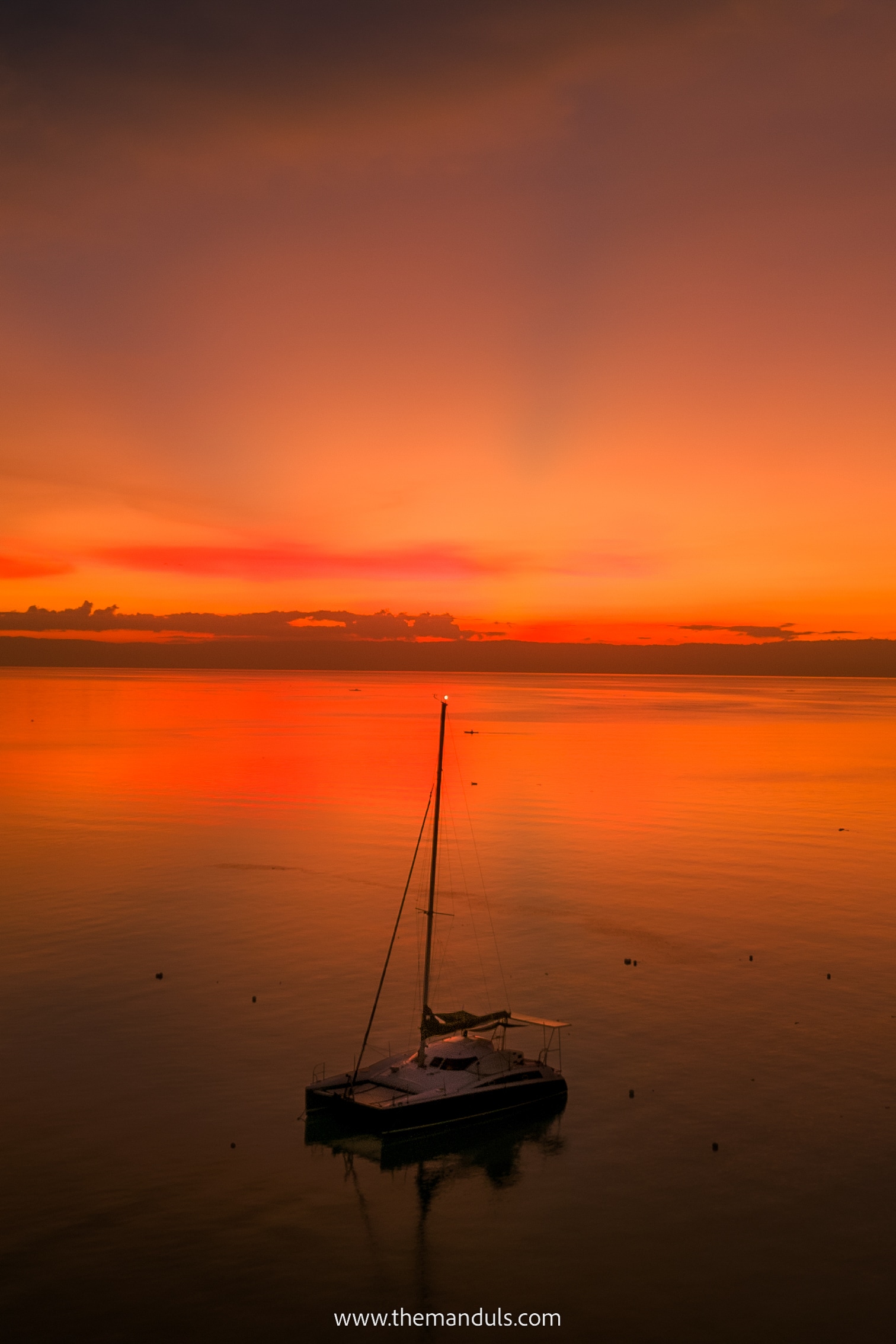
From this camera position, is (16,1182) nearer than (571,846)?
Yes

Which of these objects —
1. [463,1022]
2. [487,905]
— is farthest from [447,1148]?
[487,905]

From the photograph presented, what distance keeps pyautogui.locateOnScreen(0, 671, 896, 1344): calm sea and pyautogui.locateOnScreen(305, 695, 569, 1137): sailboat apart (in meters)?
1.24

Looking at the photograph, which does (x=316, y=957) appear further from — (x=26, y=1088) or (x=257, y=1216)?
(x=257, y=1216)

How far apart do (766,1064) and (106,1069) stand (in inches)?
1279

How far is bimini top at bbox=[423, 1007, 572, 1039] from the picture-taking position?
50.2 m

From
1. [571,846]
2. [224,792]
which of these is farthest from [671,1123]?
[224,792]

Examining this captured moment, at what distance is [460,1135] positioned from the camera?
45.1 meters

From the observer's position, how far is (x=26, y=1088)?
1849 inches

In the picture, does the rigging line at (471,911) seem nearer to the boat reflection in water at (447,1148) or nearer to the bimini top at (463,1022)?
the bimini top at (463,1022)

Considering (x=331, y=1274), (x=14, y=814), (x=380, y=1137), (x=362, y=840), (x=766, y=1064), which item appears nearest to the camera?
(x=331, y=1274)

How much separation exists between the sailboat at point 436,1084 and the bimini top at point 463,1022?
1.7 inches

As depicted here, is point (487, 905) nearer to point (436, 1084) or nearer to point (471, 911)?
point (471, 911)

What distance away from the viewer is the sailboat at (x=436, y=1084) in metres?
43.5

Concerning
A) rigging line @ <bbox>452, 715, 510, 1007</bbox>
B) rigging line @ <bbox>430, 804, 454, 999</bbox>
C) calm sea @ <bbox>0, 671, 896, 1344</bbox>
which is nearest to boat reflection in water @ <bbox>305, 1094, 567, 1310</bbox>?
calm sea @ <bbox>0, 671, 896, 1344</bbox>
